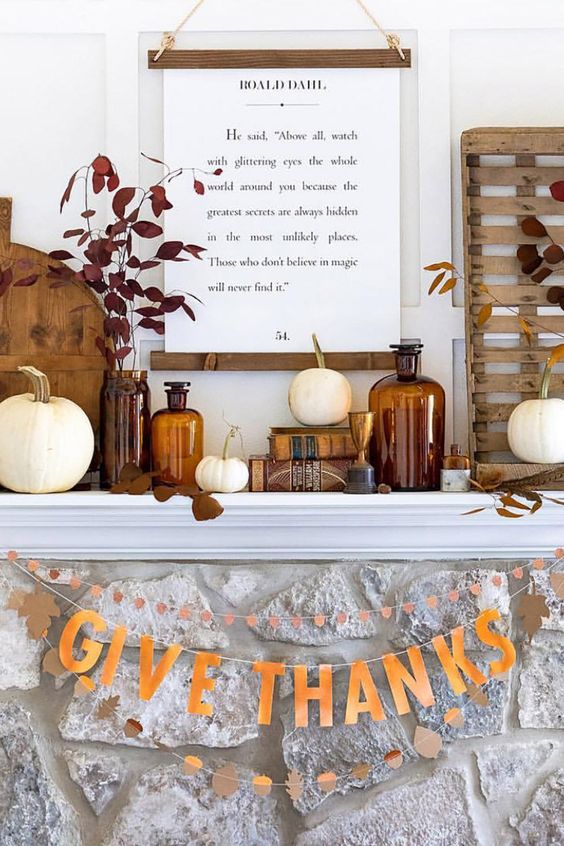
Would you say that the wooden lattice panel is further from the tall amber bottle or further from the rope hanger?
the rope hanger

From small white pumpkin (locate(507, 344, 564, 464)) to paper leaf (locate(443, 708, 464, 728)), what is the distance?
0.53 m

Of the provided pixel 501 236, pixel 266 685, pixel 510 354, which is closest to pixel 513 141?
pixel 501 236

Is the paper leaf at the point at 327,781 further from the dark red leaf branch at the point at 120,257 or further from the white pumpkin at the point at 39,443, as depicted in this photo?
the dark red leaf branch at the point at 120,257

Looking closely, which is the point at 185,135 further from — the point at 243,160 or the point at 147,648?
the point at 147,648

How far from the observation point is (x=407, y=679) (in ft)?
6.17

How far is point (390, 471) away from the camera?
6.36 ft

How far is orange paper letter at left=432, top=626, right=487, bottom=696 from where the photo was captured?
73.7 inches

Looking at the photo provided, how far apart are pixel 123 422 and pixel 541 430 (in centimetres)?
85

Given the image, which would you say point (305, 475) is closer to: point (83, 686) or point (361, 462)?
point (361, 462)

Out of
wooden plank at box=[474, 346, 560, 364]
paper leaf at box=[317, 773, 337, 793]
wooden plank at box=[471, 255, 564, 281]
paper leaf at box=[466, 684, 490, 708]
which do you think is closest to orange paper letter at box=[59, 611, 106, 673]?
paper leaf at box=[317, 773, 337, 793]

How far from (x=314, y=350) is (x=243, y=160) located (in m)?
0.45

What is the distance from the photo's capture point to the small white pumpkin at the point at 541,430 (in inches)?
73.6

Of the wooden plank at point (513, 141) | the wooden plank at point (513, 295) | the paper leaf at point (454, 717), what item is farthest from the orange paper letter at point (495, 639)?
the wooden plank at point (513, 141)

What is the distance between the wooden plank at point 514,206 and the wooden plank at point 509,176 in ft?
0.12
